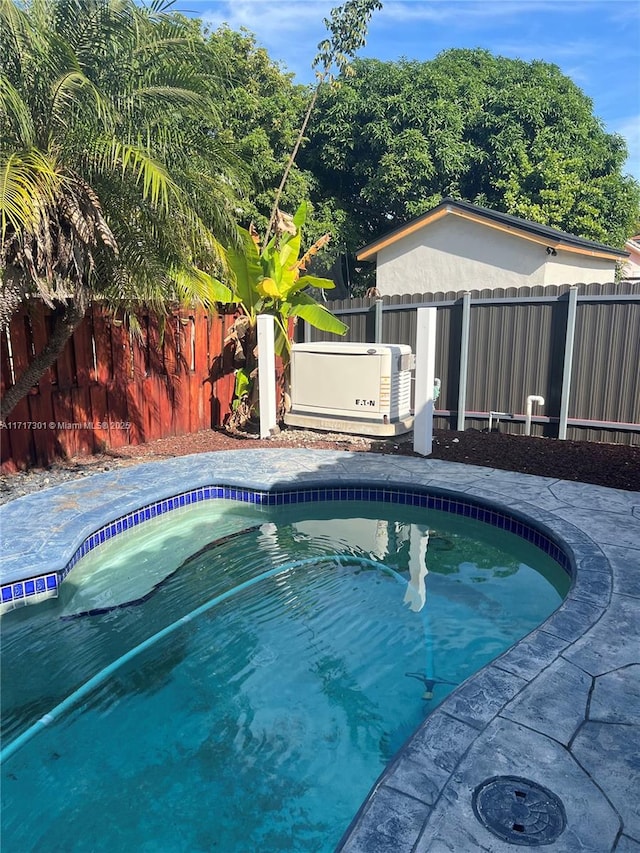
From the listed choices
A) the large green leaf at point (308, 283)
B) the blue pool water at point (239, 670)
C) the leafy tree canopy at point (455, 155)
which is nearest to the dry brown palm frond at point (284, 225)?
the large green leaf at point (308, 283)

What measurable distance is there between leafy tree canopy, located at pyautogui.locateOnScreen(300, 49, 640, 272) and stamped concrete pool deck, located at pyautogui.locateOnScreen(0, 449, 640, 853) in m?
15.9

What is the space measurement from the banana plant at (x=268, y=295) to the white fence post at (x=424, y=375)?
1803 mm

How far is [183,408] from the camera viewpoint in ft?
29.7

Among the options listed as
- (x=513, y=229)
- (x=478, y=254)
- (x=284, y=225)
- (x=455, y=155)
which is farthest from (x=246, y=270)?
(x=455, y=155)

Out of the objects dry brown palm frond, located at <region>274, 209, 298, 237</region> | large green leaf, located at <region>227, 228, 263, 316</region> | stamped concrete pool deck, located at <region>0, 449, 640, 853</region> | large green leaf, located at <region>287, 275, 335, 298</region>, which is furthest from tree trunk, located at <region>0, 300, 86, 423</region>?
dry brown palm frond, located at <region>274, 209, 298, 237</region>

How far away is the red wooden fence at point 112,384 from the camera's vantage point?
21.8 ft

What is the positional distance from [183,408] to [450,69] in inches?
792

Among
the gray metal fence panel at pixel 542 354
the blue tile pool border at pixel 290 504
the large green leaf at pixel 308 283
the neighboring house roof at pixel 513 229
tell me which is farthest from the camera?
the neighboring house roof at pixel 513 229

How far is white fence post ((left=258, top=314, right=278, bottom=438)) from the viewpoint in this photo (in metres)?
8.55

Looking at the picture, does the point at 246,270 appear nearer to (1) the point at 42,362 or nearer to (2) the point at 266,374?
(2) the point at 266,374

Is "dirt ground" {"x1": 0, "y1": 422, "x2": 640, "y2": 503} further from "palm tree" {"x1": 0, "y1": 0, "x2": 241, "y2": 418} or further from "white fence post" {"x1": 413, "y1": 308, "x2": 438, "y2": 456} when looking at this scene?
"palm tree" {"x1": 0, "y1": 0, "x2": 241, "y2": 418}

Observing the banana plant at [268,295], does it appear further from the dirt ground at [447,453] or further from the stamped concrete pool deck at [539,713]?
the stamped concrete pool deck at [539,713]

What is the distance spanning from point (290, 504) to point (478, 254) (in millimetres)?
9512

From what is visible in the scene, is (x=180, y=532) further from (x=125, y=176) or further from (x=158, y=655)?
(x=125, y=176)
